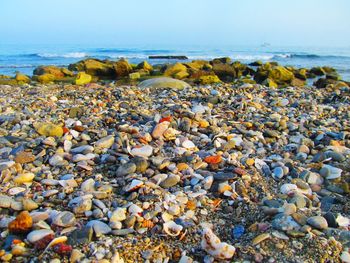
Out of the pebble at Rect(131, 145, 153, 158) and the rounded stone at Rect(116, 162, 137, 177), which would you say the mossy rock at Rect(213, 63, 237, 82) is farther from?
the rounded stone at Rect(116, 162, 137, 177)

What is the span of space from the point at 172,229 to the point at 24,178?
129 cm

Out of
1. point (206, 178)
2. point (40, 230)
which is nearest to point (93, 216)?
point (40, 230)

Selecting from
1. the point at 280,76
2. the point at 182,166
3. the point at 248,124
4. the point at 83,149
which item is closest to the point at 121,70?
the point at 280,76

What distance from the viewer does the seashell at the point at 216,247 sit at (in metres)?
2.02

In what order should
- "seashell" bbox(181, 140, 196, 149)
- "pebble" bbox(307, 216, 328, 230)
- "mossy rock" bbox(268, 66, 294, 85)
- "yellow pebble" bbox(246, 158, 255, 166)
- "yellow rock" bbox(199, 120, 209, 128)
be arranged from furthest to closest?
1. "mossy rock" bbox(268, 66, 294, 85)
2. "yellow rock" bbox(199, 120, 209, 128)
3. "seashell" bbox(181, 140, 196, 149)
4. "yellow pebble" bbox(246, 158, 255, 166)
5. "pebble" bbox(307, 216, 328, 230)

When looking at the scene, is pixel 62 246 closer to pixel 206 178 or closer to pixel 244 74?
pixel 206 178

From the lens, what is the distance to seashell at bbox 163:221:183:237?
7.29ft

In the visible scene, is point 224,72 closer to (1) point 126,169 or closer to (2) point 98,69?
(2) point 98,69

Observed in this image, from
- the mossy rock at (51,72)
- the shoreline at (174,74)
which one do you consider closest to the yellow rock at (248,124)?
the shoreline at (174,74)

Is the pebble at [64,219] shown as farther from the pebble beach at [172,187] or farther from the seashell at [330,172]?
the seashell at [330,172]

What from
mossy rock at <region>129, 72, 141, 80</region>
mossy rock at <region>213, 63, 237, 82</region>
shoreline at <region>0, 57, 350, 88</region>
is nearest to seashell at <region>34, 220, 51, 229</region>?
shoreline at <region>0, 57, 350, 88</region>

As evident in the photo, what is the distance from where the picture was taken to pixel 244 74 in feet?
59.4

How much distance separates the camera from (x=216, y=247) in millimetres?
2043

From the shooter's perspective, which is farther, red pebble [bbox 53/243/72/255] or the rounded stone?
the rounded stone
